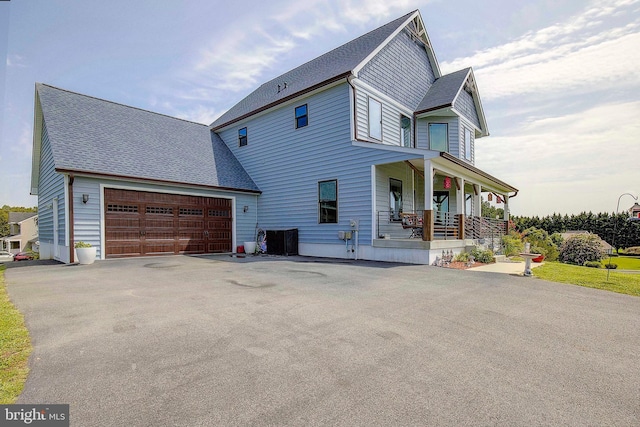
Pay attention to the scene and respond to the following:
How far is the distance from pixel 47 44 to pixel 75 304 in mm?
8690

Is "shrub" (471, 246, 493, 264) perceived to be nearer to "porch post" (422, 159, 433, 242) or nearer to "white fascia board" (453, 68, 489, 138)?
"porch post" (422, 159, 433, 242)

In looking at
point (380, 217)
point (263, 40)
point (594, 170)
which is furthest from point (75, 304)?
point (594, 170)

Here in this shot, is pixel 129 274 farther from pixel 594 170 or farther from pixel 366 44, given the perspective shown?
pixel 594 170

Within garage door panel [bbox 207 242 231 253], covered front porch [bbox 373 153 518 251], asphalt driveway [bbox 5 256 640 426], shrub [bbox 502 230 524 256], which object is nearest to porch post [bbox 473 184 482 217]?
covered front porch [bbox 373 153 518 251]

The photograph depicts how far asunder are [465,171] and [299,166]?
682 centimetres

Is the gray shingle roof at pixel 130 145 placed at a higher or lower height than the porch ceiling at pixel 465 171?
higher

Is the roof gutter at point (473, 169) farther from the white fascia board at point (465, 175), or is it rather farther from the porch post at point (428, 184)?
the porch post at point (428, 184)

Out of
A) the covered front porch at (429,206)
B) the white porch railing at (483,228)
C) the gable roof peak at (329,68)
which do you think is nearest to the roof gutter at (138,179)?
the gable roof peak at (329,68)

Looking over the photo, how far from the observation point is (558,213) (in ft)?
138

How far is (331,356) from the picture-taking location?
3199 mm

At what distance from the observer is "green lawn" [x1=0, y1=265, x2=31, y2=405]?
246cm

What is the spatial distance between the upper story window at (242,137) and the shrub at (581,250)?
1912 cm

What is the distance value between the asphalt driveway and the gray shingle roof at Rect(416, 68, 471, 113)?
1124 centimetres

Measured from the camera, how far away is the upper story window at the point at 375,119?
512 inches
